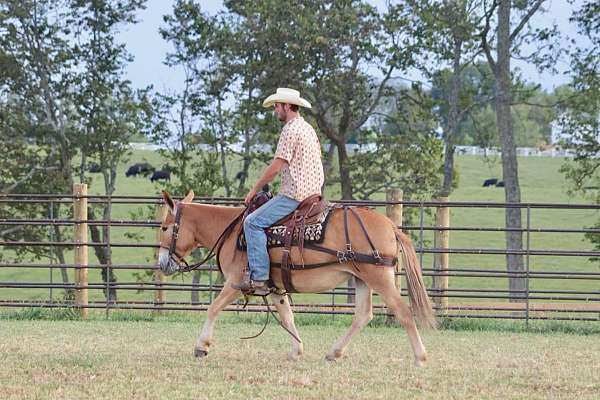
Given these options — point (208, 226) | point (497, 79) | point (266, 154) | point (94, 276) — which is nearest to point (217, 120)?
point (266, 154)

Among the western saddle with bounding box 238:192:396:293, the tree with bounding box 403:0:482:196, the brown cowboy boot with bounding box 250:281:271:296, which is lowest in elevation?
the brown cowboy boot with bounding box 250:281:271:296

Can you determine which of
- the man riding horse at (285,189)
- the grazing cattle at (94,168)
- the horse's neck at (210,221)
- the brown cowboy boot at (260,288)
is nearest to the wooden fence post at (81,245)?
the horse's neck at (210,221)

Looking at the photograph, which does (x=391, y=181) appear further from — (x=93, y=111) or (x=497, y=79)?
(x=93, y=111)

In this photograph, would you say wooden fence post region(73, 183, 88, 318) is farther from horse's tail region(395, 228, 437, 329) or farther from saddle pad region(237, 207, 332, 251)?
horse's tail region(395, 228, 437, 329)

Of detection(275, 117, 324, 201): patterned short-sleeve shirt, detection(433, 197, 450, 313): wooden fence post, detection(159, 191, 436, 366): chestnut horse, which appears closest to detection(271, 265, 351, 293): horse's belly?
detection(159, 191, 436, 366): chestnut horse

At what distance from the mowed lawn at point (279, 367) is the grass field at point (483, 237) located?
14.3 meters

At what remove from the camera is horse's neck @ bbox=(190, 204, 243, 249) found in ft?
30.7

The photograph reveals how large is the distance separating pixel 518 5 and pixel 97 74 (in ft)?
34.4

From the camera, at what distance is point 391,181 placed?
23531 mm

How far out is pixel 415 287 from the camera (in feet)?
29.0

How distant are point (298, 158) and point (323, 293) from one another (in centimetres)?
156

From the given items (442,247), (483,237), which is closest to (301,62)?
(442,247)

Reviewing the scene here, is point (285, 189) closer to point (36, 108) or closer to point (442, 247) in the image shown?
point (442, 247)

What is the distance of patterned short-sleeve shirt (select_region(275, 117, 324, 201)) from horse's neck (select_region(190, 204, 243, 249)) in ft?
2.62
